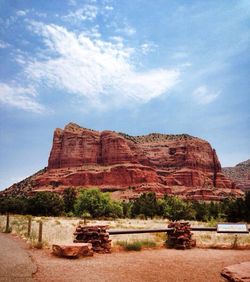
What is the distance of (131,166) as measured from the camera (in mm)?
157500

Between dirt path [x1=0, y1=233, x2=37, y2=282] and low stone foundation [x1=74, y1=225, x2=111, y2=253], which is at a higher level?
low stone foundation [x1=74, y1=225, x2=111, y2=253]

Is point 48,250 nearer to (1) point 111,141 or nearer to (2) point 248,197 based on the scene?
(2) point 248,197

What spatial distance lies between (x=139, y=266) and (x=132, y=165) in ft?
486

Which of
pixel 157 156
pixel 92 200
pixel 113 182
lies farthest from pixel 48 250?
pixel 157 156

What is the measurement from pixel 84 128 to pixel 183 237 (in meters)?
166

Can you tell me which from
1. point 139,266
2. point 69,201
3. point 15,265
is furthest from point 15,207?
point 139,266

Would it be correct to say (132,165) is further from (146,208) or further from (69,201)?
(146,208)

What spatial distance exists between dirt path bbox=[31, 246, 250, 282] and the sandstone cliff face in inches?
5017

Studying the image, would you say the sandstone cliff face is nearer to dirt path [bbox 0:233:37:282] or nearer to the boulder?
dirt path [bbox 0:233:37:282]

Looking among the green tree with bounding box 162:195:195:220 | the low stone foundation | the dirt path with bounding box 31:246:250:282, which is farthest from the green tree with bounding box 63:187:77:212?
the dirt path with bounding box 31:246:250:282

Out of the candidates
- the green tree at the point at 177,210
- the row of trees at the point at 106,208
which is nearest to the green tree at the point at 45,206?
the row of trees at the point at 106,208

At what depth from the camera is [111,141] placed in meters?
167

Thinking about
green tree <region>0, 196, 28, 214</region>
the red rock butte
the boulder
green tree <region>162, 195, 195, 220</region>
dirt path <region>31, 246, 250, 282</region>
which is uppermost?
the red rock butte

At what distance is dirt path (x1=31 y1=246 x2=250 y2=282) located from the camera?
8.99 m
